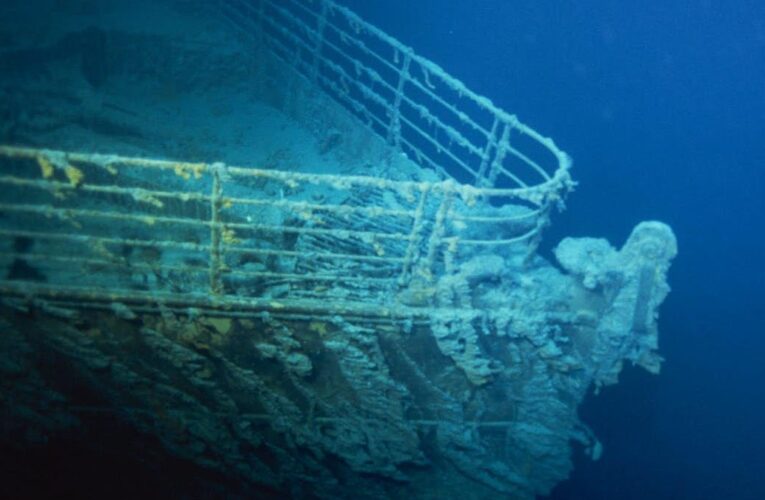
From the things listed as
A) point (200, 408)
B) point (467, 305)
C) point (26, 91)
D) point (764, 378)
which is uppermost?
point (764, 378)

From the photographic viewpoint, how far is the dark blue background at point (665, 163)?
1027cm

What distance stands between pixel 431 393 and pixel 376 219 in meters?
1.86

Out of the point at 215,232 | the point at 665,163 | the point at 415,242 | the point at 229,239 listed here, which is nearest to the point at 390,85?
the point at 415,242

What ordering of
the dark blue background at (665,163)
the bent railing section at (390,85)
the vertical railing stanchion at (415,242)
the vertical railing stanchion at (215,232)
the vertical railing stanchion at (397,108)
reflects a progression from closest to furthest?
the vertical railing stanchion at (215,232) → the vertical railing stanchion at (415,242) → the bent railing section at (390,85) → the vertical railing stanchion at (397,108) → the dark blue background at (665,163)

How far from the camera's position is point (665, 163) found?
61.1 ft

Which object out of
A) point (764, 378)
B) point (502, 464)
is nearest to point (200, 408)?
point (502, 464)

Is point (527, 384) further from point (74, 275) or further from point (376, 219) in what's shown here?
point (74, 275)

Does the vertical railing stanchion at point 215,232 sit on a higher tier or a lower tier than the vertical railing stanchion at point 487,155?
lower

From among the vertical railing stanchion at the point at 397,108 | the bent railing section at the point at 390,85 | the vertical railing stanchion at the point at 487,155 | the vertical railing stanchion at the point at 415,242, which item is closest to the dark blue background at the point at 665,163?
the vertical railing stanchion at the point at 487,155

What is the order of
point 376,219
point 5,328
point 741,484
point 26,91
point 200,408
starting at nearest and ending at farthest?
point 5,328 → point 200,408 → point 376,219 → point 26,91 → point 741,484

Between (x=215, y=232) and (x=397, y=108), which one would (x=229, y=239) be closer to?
(x=215, y=232)

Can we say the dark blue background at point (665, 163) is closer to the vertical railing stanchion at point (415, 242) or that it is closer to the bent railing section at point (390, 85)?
the bent railing section at point (390, 85)

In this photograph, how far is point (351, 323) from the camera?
157 inches

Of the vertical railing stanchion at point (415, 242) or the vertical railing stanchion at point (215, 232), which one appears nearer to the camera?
the vertical railing stanchion at point (215, 232)
